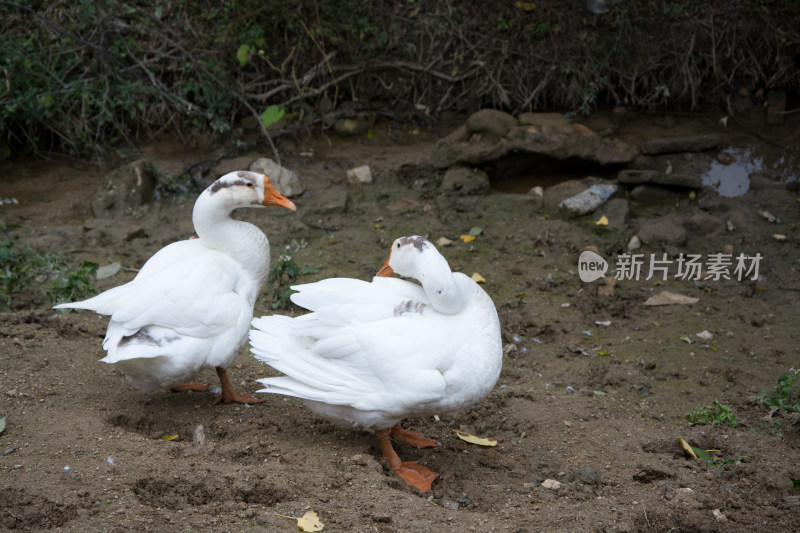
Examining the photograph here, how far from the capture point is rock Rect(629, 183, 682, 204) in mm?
6906

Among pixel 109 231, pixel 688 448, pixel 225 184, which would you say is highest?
pixel 225 184

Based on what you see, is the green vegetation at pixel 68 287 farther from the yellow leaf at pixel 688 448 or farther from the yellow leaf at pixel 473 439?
the yellow leaf at pixel 688 448

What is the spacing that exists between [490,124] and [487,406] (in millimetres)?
3822

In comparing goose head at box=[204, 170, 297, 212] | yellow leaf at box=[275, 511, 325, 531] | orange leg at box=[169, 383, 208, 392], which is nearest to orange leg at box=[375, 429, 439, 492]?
yellow leaf at box=[275, 511, 325, 531]

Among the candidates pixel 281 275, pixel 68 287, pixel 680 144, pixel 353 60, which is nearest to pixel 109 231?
pixel 68 287

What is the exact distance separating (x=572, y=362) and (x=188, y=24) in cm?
580

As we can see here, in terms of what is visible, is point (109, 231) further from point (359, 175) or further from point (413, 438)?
point (413, 438)

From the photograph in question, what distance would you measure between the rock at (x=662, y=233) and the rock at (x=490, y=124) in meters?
1.78

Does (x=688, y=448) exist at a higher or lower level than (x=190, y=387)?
higher

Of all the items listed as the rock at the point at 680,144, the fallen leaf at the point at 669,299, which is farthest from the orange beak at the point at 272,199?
the rock at the point at 680,144

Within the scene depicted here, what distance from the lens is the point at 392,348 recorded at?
3.49 m

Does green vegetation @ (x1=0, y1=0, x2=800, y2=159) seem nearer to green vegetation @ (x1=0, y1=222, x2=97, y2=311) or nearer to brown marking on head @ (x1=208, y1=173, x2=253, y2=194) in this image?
green vegetation @ (x1=0, y1=222, x2=97, y2=311)

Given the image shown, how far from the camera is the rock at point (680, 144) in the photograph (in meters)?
7.48

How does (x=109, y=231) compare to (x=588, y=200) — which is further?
(x=588, y=200)
